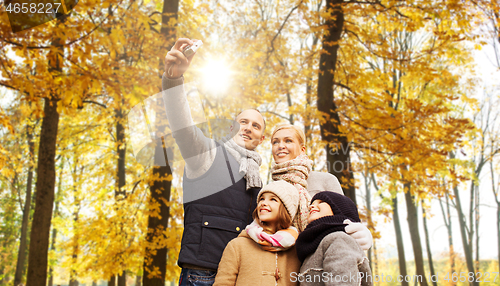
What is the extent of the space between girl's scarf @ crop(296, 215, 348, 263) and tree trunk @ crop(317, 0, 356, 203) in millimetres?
4061

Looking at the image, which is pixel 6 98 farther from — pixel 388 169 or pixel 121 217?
pixel 388 169

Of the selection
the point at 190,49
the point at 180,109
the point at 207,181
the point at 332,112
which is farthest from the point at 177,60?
the point at 332,112

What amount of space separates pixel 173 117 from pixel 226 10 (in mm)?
9460

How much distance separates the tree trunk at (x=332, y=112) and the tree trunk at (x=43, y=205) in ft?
17.5

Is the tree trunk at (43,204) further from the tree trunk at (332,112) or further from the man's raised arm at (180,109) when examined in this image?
the tree trunk at (332,112)

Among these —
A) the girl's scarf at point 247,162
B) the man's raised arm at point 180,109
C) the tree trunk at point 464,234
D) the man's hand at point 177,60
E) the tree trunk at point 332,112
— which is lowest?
the tree trunk at point 464,234

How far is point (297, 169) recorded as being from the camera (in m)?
2.00

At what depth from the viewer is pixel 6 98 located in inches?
617

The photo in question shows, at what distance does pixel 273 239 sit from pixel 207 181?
613mm

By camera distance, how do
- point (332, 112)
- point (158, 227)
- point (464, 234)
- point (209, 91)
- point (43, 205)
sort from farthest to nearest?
point (464, 234), point (209, 91), point (158, 227), point (332, 112), point (43, 205)

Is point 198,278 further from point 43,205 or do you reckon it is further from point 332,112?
point 43,205

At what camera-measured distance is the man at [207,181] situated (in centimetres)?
177

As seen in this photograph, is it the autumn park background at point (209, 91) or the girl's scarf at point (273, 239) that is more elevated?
the autumn park background at point (209, 91)

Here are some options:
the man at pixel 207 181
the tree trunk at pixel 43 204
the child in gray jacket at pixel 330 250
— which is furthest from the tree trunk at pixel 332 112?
the tree trunk at pixel 43 204
